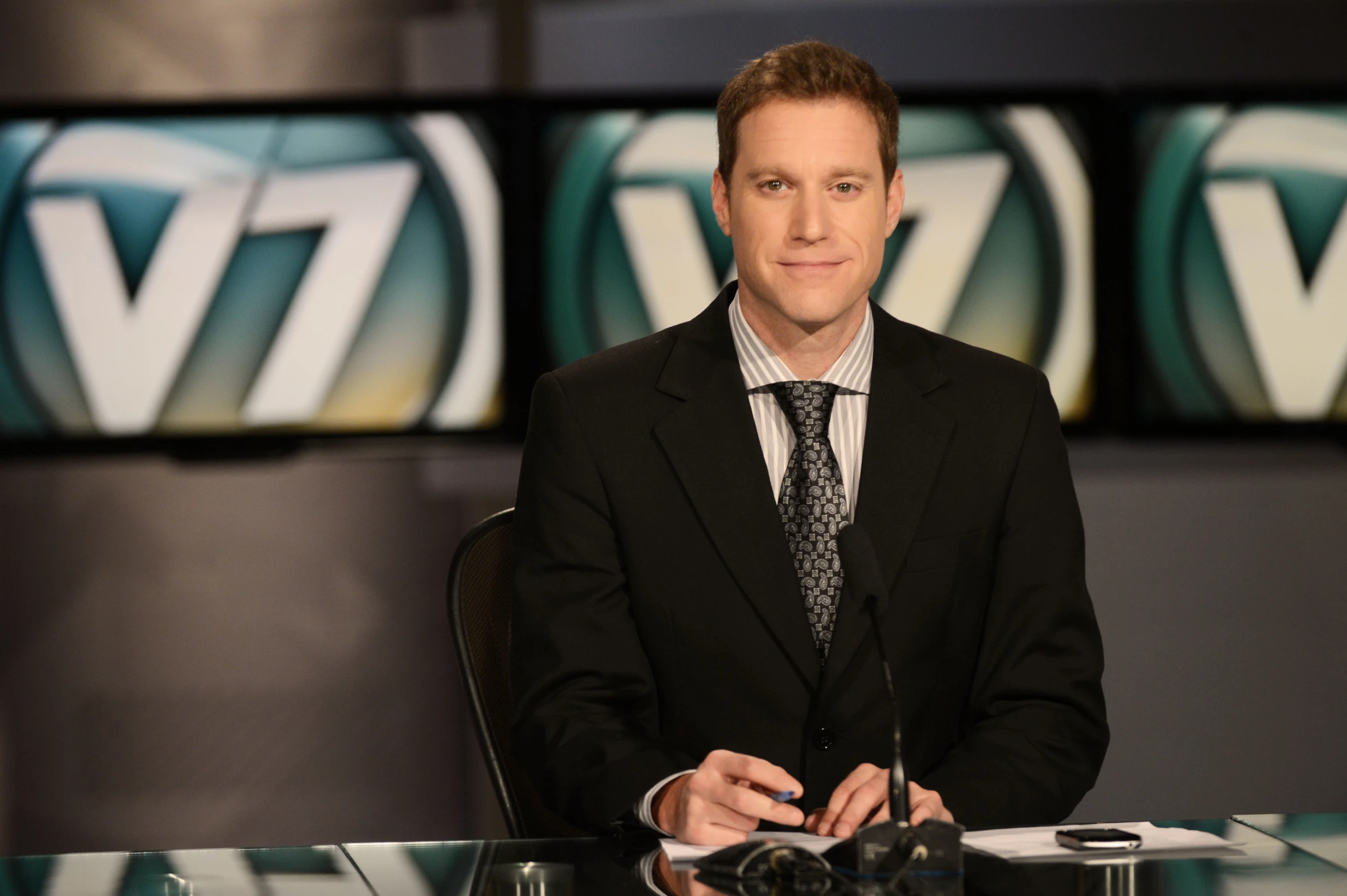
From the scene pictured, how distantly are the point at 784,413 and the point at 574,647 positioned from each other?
1.42 ft

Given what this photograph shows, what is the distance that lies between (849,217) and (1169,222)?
2020 millimetres

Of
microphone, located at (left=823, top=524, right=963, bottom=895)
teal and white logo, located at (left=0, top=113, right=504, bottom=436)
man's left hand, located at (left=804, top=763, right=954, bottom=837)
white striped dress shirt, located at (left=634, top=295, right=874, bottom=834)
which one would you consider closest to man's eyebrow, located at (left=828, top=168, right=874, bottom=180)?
white striped dress shirt, located at (left=634, top=295, right=874, bottom=834)

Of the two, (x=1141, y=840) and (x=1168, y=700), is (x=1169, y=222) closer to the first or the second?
(x=1168, y=700)

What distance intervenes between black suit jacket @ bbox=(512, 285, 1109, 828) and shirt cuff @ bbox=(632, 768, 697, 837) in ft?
0.43

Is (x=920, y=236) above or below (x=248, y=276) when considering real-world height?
above

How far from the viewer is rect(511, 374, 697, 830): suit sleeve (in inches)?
69.8

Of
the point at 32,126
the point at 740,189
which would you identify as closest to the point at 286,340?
the point at 32,126

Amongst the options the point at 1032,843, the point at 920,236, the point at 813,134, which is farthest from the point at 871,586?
the point at 920,236

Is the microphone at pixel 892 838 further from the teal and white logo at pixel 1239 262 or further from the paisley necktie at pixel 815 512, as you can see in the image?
the teal and white logo at pixel 1239 262

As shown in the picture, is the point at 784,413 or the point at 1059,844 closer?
the point at 1059,844

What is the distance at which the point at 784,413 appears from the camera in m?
2.03

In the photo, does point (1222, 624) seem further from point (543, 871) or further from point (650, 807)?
point (543, 871)

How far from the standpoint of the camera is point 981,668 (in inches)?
76.7

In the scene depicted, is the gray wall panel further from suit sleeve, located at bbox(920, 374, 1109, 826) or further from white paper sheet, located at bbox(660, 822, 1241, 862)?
white paper sheet, located at bbox(660, 822, 1241, 862)
